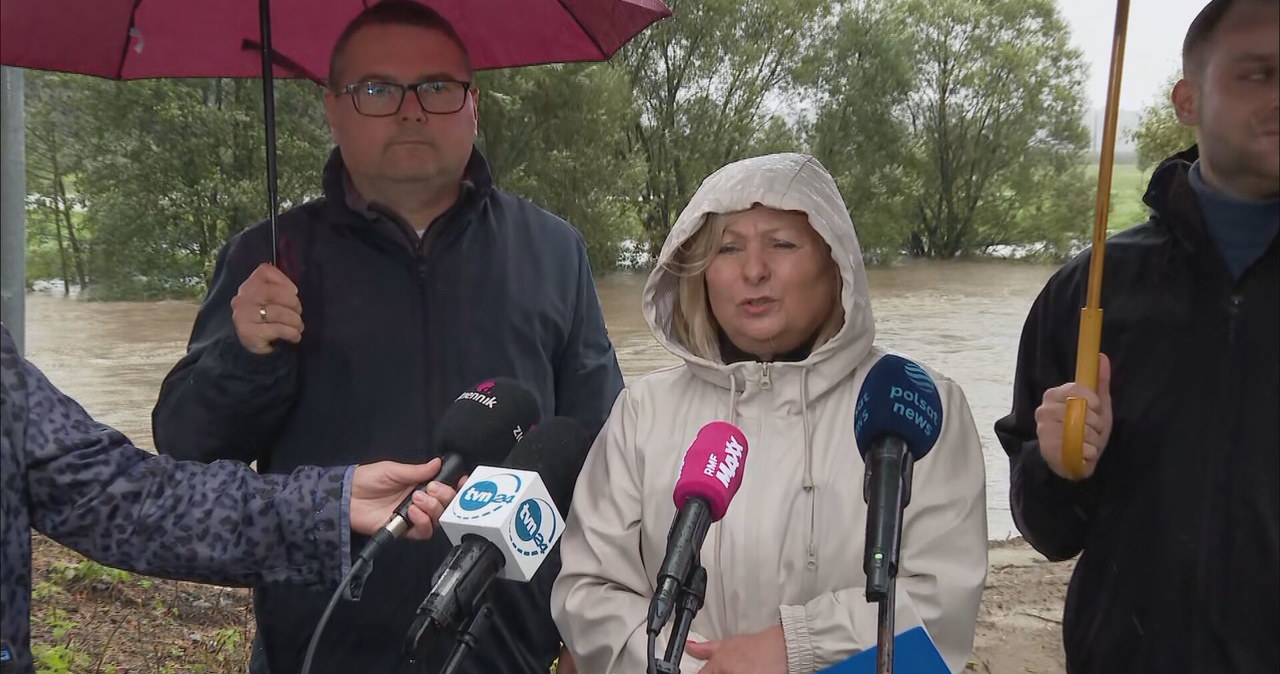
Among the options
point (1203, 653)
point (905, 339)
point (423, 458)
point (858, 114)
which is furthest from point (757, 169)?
point (905, 339)

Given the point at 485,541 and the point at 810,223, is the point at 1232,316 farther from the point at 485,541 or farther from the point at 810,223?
the point at 485,541

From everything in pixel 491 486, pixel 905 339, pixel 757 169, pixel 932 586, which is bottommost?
pixel 905 339

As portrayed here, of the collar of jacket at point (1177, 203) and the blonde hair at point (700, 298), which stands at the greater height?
the collar of jacket at point (1177, 203)

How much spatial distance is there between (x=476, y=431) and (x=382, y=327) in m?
0.60

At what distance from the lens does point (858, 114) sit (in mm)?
3701

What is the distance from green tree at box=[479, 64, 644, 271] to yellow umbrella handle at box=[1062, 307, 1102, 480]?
2.07m

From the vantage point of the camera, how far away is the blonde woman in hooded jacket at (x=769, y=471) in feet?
4.88

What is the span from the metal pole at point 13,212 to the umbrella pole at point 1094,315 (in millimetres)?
2397

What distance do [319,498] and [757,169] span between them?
877mm

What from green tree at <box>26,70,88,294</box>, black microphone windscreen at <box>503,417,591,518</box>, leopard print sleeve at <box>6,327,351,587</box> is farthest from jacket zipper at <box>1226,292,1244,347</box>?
green tree at <box>26,70,88,294</box>

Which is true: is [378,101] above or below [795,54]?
below

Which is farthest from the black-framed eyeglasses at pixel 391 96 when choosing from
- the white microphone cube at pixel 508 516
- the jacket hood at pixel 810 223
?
the white microphone cube at pixel 508 516

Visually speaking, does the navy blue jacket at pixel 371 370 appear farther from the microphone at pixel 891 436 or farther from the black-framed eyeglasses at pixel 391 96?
the microphone at pixel 891 436

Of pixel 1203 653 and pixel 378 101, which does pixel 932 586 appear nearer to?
pixel 1203 653
